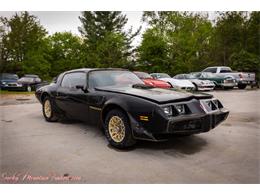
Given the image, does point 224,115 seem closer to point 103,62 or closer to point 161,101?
point 161,101

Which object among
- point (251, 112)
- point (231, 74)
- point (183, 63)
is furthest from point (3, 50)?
point (183, 63)

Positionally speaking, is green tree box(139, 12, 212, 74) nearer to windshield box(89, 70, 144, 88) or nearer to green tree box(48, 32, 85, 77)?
green tree box(48, 32, 85, 77)

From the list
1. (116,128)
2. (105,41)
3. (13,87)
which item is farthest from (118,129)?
(105,41)

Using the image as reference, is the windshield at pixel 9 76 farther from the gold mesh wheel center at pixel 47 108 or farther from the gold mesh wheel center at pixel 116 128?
the gold mesh wheel center at pixel 116 128

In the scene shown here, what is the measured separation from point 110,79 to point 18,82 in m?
13.5

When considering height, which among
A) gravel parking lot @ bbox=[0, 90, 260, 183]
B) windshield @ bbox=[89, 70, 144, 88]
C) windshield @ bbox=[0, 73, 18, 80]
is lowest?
gravel parking lot @ bbox=[0, 90, 260, 183]

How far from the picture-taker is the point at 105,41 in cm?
2512

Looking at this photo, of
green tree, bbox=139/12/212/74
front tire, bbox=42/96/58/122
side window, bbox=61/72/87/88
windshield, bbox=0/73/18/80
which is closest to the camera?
side window, bbox=61/72/87/88

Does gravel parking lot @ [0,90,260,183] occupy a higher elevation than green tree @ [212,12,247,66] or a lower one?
lower

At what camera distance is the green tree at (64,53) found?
17234 mm

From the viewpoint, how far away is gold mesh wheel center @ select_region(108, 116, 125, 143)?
4.12m

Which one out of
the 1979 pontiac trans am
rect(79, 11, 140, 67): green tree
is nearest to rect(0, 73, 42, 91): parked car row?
rect(79, 11, 140, 67): green tree

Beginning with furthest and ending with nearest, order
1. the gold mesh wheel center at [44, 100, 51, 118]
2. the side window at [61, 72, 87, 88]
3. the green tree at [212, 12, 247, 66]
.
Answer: the green tree at [212, 12, 247, 66] < the gold mesh wheel center at [44, 100, 51, 118] < the side window at [61, 72, 87, 88]

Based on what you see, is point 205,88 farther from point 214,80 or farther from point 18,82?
point 18,82
